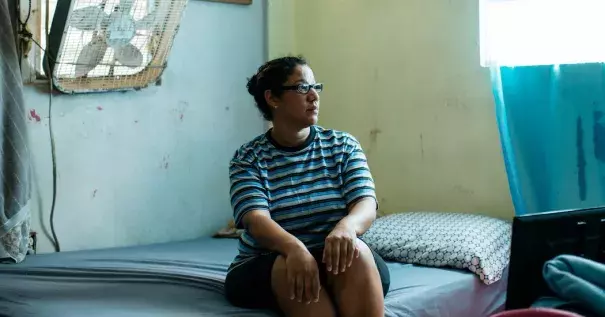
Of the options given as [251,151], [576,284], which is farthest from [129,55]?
[576,284]

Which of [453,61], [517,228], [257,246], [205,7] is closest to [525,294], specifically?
[517,228]

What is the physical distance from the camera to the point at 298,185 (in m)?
1.98

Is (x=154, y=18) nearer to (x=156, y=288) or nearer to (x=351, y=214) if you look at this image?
(x=156, y=288)

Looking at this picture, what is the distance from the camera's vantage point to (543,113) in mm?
2594

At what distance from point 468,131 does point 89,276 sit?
1.54 metres

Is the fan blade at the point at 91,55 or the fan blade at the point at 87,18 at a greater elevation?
the fan blade at the point at 87,18

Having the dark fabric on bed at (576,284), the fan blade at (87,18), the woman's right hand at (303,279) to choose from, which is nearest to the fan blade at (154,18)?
the fan blade at (87,18)

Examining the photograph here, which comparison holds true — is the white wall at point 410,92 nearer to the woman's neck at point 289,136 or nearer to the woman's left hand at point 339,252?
the woman's neck at point 289,136

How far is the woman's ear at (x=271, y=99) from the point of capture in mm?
2049

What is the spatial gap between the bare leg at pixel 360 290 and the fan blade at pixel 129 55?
1314 mm

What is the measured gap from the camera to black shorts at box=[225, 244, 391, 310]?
1817 millimetres

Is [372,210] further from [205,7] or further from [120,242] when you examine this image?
[205,7]

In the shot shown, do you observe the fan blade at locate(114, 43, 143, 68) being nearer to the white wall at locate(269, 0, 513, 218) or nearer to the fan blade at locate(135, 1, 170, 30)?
the fan blade at locate(135, 1, 170, 30)

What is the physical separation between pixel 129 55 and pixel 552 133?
5.06ft
